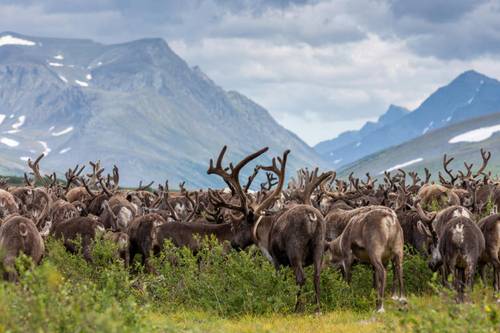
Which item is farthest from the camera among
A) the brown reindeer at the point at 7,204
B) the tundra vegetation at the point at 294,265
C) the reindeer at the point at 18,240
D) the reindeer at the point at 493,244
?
the brown reindeer at the point at 7,204

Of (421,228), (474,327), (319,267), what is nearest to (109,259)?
(319,267)

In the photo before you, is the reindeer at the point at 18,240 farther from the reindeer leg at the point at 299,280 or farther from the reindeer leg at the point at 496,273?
the reindeer leg at the point at 496,273

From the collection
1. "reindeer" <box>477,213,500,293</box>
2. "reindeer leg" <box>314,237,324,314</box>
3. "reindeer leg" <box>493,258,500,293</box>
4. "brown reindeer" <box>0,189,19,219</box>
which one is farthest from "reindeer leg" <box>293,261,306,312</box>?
"brown reindeer" <box>0,189,19,219</box>

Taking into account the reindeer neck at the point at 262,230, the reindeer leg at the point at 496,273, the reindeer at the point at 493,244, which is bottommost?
the reindeer leg at the point at 496,273

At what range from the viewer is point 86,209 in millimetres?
28359

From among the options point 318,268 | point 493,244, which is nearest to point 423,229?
point 493,244

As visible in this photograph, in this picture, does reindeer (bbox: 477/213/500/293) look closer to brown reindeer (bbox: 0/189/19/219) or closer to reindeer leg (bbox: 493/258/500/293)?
reindeer leg (bbox: 493/258/500/293)

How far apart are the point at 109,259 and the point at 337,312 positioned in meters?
6.11

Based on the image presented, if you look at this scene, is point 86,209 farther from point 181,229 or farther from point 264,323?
point 264,323

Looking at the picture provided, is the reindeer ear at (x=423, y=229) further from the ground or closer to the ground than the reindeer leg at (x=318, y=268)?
further from the ground

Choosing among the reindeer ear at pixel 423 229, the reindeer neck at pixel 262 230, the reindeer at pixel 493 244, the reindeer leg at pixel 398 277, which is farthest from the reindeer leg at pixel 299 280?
the reindeer at pixel 493 244

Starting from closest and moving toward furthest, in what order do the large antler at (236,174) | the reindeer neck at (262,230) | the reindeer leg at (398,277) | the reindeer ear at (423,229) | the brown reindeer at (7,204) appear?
the reindeer leg at (398,277) → the reindeer neck at (262,230) → the large antler at (236,174) → the reindeer ear at (423,229) → the brown reindeer at (7,204)

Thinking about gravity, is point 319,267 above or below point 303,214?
below

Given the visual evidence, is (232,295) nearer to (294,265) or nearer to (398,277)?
(294,265)
